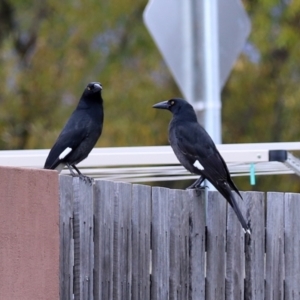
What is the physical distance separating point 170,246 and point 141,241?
6.6 inches

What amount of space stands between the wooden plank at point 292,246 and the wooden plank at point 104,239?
986 millimetres

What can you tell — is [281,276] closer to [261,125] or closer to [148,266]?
[148,266]

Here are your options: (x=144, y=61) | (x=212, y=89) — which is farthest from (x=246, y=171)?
(x=144, y=61)

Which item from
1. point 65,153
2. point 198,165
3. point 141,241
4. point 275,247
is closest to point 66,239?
point 141,241

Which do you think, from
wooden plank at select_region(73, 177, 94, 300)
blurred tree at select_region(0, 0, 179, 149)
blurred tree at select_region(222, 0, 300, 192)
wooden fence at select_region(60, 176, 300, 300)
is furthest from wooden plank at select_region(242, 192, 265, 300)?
blurred tree at select_region(0, 0, 179, 149)

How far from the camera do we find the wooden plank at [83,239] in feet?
17.1

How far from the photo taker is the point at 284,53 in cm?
1295

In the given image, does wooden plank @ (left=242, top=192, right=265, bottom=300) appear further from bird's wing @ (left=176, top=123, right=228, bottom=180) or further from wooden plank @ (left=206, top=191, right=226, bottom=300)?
bird's wing @ (left=176, top=123, right=228, bottom=180)

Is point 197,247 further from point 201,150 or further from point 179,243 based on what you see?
point 201,150

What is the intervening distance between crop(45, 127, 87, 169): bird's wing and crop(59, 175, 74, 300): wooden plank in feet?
4.00

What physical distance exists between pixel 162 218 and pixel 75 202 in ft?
1.62

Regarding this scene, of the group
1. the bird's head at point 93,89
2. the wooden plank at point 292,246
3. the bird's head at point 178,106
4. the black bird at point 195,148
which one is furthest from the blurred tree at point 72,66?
the wooden plank at point 292,246

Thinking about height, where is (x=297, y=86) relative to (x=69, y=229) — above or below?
above

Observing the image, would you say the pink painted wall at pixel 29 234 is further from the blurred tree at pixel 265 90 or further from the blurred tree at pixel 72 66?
the blurred tree at pixel 72 66
